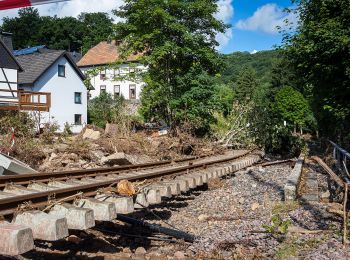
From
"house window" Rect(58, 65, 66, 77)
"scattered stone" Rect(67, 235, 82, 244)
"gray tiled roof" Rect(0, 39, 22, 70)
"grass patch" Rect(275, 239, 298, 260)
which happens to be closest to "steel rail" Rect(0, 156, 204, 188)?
"scattered stone" Rect(67, 235, 82, 244)

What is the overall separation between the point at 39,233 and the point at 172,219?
4.88 metres

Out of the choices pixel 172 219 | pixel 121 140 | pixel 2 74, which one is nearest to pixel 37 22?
pixel 2 74

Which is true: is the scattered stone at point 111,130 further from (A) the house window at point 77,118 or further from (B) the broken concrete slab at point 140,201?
(A) the house window at point 77,118

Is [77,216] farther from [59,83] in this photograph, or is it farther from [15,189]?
[59,83]

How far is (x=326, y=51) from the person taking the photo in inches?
616

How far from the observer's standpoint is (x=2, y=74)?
34938mm

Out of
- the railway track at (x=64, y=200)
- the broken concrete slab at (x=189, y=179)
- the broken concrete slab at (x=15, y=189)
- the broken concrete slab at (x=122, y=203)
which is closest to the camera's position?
the railway track at (x=64, y=200)

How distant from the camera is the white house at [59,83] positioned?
4059cm

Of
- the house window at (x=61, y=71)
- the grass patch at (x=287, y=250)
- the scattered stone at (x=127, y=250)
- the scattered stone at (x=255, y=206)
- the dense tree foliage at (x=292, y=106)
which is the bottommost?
the scattered stone at (x=127, y=250)

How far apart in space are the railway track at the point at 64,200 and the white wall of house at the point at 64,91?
3202cm

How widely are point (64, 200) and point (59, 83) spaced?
3829 centimetres

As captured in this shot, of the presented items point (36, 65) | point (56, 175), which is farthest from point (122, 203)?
point (36, 65)

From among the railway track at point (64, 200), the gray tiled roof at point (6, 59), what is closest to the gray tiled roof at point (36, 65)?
the gray tiled roof at point (6, 59)

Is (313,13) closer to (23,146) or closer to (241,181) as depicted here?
(241,181)
